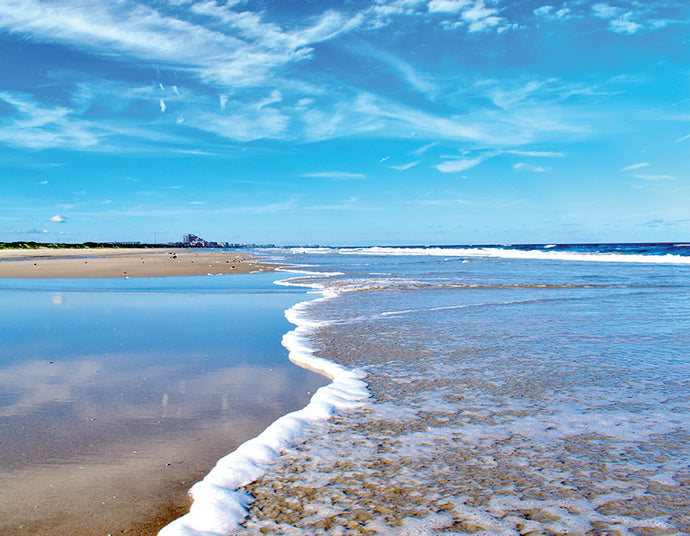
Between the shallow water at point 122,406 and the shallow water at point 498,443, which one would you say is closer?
the shallow water at point 498,443

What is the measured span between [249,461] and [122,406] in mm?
2001

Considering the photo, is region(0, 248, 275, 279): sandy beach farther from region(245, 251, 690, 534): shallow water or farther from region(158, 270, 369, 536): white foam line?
region(158, 270, 369, 536): white foam line

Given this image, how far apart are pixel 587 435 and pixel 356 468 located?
217cm

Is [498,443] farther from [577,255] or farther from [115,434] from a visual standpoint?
[577,255]

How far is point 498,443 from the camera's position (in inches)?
161

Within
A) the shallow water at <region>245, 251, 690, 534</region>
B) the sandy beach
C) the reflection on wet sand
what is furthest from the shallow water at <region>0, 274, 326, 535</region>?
the sandy beach

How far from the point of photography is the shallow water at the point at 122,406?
326cm

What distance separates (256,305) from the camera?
13281 millimetres

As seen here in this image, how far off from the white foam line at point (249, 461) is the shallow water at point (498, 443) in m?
0.13

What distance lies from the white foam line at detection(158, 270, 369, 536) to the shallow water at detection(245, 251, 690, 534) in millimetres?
129

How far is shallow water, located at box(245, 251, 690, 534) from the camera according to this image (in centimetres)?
303

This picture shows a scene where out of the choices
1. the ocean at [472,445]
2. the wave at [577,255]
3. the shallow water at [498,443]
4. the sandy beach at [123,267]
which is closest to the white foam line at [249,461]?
the ocean at [472,445]

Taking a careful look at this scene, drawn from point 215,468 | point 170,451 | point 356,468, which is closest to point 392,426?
point 356,468

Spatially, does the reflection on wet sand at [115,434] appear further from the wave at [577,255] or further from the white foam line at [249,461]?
the wave at [577,255]
